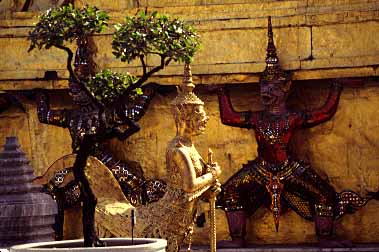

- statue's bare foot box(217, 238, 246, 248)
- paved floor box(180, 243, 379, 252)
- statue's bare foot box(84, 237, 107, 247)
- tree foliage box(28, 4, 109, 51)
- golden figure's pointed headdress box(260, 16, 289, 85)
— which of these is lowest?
paved floor box(180, 243, 379, 252)

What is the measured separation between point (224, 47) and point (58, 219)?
2660 millimetres

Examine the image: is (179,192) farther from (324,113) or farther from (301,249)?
(324,113)

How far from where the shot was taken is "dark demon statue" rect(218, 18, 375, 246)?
15.8 meters

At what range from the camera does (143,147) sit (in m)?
16.8

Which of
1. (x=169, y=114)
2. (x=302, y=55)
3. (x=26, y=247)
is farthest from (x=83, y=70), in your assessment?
(x=26, y=247)

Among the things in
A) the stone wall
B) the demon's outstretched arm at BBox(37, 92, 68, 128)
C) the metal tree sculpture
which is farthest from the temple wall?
the metal tree sculpture

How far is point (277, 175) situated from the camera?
15.7m

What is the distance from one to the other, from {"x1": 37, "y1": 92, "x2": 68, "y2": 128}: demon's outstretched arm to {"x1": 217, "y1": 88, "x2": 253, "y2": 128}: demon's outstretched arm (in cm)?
175

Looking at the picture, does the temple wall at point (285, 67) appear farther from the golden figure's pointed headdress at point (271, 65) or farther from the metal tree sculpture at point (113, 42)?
the metal tree sculpture at point (113, 42)

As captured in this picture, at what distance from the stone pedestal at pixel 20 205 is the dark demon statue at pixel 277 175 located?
10.6 feet

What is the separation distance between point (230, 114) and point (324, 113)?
1021 mm

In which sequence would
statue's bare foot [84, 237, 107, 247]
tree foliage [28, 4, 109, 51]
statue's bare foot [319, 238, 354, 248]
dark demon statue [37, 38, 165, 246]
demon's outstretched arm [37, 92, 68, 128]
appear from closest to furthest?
statue's bare foot [84, 237, 107, 247] → tree foliage [28, 4, 109, 51] → statue's bare foot [319, 238, 354, 248] → dark demon statue [37, 38, 165, 246] → demon's outstretched arm [37, 92, 68, 128]

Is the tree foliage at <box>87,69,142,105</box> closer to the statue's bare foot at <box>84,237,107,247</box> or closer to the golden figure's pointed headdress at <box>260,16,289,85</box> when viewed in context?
the statue's bare foot at <box>84,237,107,247</box>

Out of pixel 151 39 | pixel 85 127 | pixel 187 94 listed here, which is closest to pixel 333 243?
pixel 187 94
